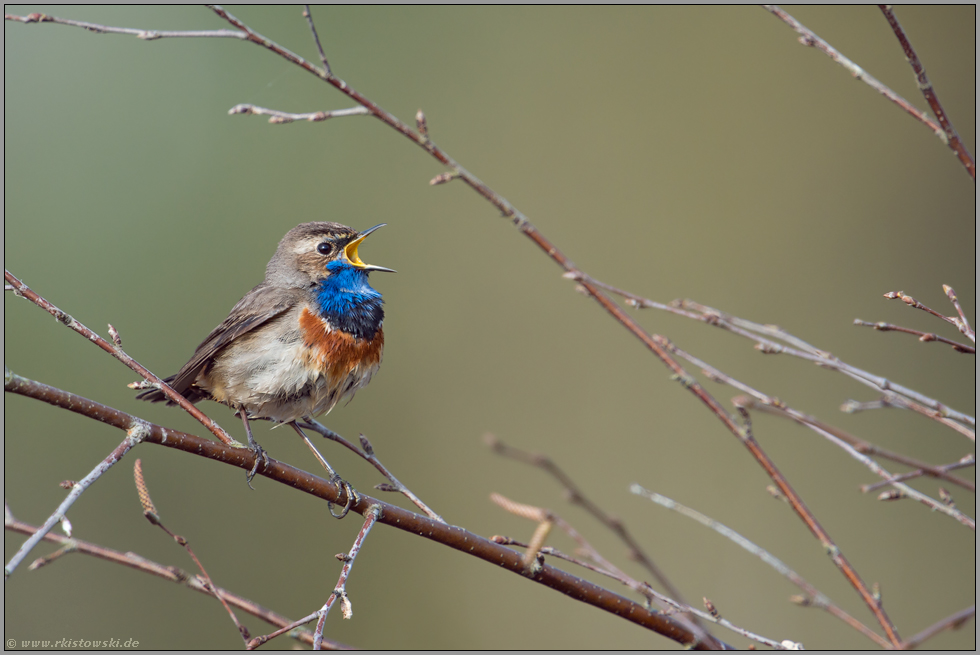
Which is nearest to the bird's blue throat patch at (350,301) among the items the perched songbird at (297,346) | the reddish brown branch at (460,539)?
the perched songbird at (297,346)

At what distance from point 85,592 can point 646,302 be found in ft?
19.3

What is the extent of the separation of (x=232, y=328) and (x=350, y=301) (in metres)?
0.63

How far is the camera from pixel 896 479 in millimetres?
2244

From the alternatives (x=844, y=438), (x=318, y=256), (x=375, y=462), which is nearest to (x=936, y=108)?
(x=844, y=438)

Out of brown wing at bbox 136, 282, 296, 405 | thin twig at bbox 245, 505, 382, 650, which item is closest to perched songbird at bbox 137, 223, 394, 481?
brown wing at bbox 136, 282, 296, 405

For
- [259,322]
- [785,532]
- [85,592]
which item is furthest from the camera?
[785,532]

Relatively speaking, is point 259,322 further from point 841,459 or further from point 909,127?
point 909,127

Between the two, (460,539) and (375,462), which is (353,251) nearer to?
(375,462)

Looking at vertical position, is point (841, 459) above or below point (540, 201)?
below

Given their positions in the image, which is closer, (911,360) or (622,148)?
(911,360)

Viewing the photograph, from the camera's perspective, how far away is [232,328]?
3.84 m

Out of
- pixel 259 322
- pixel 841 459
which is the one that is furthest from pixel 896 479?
pixel 841 459

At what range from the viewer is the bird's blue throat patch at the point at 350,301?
12.5 feet

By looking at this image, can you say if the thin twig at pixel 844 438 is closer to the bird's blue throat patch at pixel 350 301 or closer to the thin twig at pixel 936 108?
the thin twig at pixel 936 108
